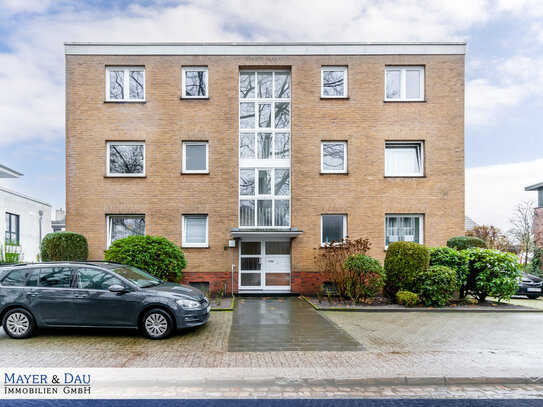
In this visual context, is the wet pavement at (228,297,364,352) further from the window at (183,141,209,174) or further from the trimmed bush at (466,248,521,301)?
the window at (183,141,209,174)

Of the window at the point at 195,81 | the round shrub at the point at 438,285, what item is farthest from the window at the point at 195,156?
the round shrub at the point at 438,285

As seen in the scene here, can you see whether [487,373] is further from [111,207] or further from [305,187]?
[111,207]

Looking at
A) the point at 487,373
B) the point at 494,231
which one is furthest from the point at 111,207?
the point at 494,231

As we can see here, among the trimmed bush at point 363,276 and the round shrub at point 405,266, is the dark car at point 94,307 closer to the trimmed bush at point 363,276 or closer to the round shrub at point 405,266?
the trimmed bush at point 363,276

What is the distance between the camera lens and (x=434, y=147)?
14.4 metres

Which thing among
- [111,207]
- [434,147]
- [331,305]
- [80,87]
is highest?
[80,87]

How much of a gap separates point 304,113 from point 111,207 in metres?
8.56

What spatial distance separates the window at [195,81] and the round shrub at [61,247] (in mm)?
7031

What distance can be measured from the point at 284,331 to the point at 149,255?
18.3 feet

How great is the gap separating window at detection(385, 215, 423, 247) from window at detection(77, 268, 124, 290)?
34.5 feet

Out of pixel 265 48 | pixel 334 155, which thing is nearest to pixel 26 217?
pixel 265 48

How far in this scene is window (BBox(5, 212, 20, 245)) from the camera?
25.1 m

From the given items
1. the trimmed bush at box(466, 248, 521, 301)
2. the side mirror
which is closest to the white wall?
the side mirror

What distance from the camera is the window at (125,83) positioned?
A: 14383 millimetres
